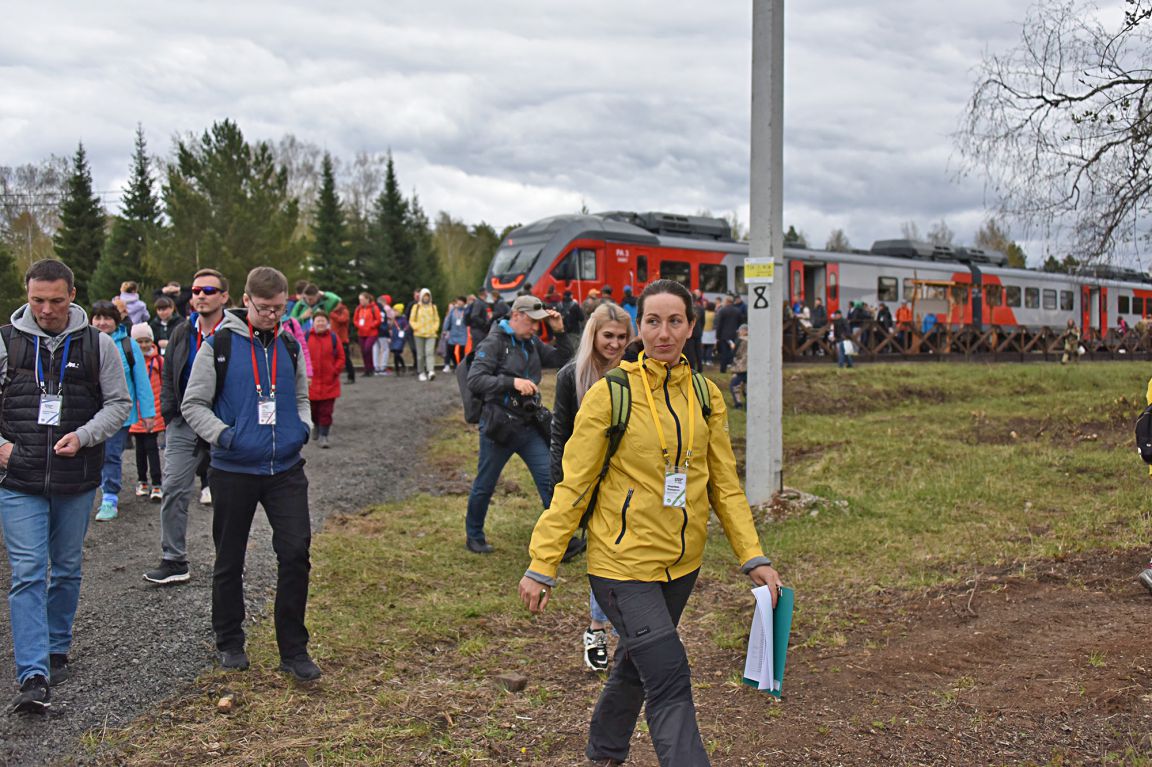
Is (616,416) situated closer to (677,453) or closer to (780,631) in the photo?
(677,453)

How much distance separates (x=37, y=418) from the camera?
4434mm

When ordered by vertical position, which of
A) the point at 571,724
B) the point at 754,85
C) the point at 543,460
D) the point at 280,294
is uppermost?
the point at 754,85

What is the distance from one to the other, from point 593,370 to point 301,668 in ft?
6.80

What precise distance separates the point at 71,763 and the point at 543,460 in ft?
12.6

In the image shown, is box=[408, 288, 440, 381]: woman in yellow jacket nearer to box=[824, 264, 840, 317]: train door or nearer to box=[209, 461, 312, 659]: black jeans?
box=[824, 264, 840, 317]: train door

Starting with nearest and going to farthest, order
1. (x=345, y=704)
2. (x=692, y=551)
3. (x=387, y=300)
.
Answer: (x=692, y=551), (x=345, y=704), (x=387, y=300)

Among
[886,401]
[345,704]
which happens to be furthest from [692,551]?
[886,401]

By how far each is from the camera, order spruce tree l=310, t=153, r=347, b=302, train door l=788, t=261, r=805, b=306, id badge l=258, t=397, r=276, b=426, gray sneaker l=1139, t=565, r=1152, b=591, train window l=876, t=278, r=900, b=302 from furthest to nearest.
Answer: spruce tree l=310, t=153, r=347, b=302, train window l=876, t=278, r=900, b=302, train door l=788, t=261, r=805, b=306, gray sneaker l=1139, t=565, r=1152, b=591, id badge l=258, t=397, r=276, b=426

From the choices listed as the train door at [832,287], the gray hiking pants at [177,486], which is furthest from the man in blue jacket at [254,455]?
the train door at [832,287]

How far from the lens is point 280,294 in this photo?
4.75 metres

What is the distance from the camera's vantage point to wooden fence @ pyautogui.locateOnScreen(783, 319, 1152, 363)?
79.5ft

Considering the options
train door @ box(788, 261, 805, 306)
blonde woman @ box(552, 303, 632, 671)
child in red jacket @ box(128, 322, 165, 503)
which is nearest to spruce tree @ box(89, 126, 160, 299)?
train door @ box(788, 261, 805, 306)

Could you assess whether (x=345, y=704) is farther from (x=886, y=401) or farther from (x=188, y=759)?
(x=886, y=401)

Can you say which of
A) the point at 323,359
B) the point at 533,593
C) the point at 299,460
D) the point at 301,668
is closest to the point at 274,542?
the point at 299,460
